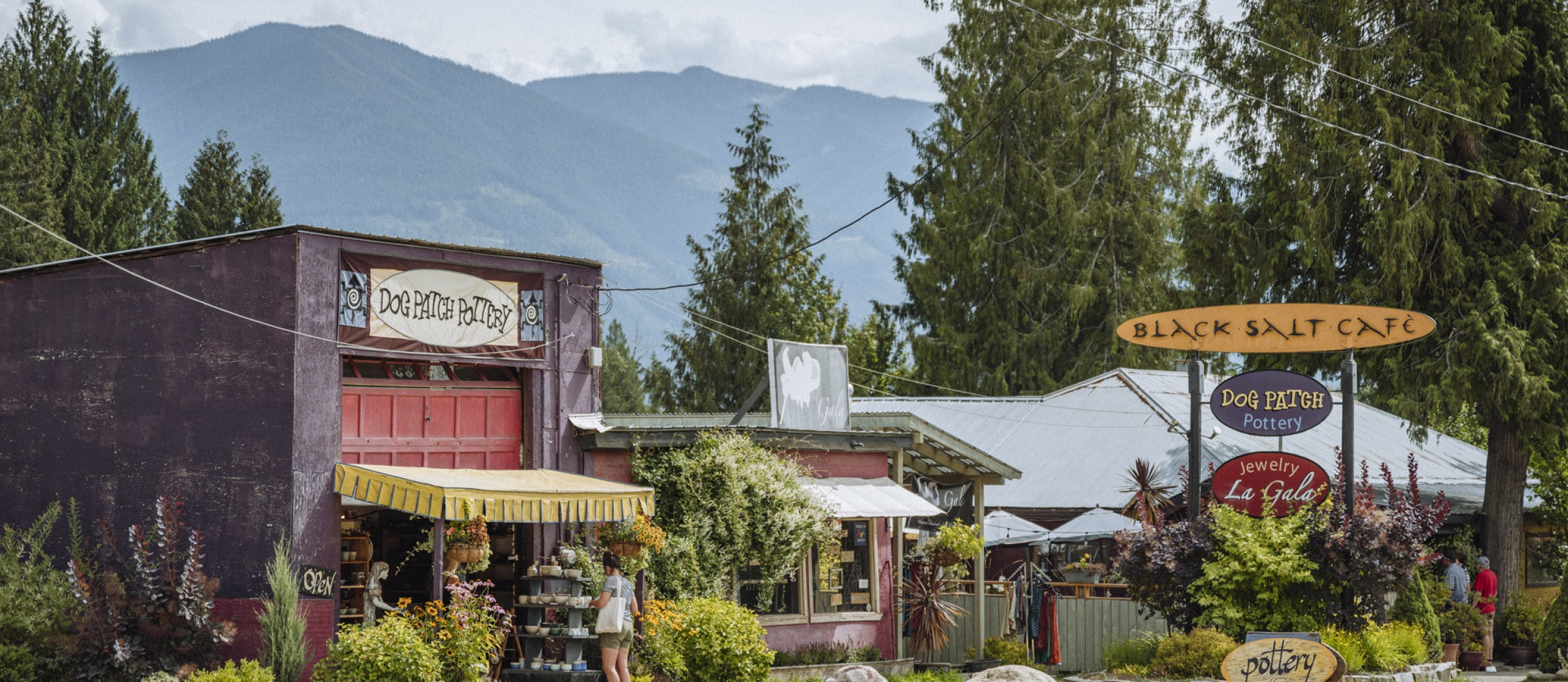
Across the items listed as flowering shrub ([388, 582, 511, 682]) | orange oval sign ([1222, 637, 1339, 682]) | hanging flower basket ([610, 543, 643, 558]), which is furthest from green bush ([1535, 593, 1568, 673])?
flowering shrub ([388, 582, 511, 682])

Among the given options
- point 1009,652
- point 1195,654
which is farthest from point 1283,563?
point 1009,652

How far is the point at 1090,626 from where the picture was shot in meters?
21.4

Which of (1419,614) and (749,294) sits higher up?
(749,294)

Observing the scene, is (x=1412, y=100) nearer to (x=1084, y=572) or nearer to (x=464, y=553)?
(x=1084, y=572)

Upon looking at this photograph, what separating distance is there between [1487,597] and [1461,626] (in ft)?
4.22

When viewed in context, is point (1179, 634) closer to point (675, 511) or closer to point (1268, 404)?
point (1268, 404)

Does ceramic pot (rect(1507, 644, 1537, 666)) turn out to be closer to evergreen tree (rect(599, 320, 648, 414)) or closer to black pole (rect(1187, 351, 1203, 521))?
black pole (rect(1187, 351, 1203, 521))

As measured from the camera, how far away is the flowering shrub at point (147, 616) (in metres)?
13.7

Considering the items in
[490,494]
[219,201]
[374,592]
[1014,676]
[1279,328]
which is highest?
[219,201]

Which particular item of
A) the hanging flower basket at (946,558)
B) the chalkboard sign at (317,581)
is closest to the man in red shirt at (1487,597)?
the hanging flower basket at (946,558)

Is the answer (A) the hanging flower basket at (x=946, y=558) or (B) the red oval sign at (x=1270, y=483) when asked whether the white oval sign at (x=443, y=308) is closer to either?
(A) the hanging flower basket at (x=946, y=558)

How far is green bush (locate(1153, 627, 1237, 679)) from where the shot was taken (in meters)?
15.8

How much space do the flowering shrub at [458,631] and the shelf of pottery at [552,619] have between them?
960 mm

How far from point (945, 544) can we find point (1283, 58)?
12.1 meters
